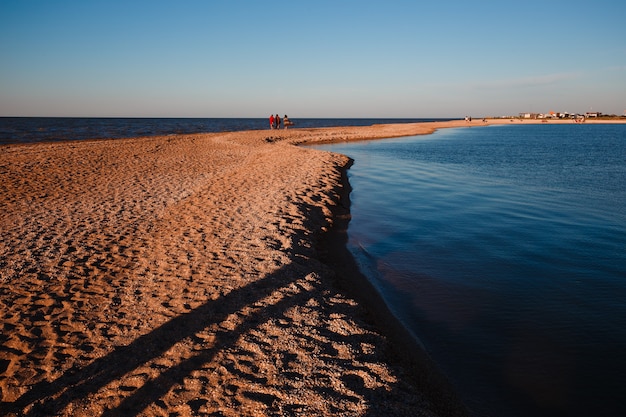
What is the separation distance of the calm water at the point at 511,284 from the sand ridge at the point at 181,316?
Answer: 116 cm

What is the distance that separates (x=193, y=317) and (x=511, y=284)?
592cm

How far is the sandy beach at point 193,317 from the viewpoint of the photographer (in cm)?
387

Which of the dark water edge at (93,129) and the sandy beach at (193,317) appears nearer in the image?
the sandy beach at (193,317)

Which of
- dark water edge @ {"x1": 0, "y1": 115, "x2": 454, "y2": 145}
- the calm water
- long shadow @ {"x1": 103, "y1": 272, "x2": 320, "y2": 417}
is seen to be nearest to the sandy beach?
long shadow @ {"x1": 103, "y1": 272, "x2": 320, "y2": 417}

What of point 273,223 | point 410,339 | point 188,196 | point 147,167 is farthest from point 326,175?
point 410,339

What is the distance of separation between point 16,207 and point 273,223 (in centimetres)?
803

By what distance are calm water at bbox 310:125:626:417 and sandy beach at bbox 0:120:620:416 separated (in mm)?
672

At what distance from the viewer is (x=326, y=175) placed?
16.7 meters

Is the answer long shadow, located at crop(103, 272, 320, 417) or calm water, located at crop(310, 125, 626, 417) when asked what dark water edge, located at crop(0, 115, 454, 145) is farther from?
long shadow, located at crop(103, 272, 320, 417)

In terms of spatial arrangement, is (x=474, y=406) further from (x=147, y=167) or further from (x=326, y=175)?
(x=147, y=167)

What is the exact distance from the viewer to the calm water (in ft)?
14.9

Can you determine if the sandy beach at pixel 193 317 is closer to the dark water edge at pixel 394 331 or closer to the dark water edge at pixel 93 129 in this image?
the dark water edge at pixel 394 331

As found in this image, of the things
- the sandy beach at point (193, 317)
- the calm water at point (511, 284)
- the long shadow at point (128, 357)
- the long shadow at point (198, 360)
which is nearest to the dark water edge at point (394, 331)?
the sandy beach at point (193, 317)

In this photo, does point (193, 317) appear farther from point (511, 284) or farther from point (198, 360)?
point (511, 284)
